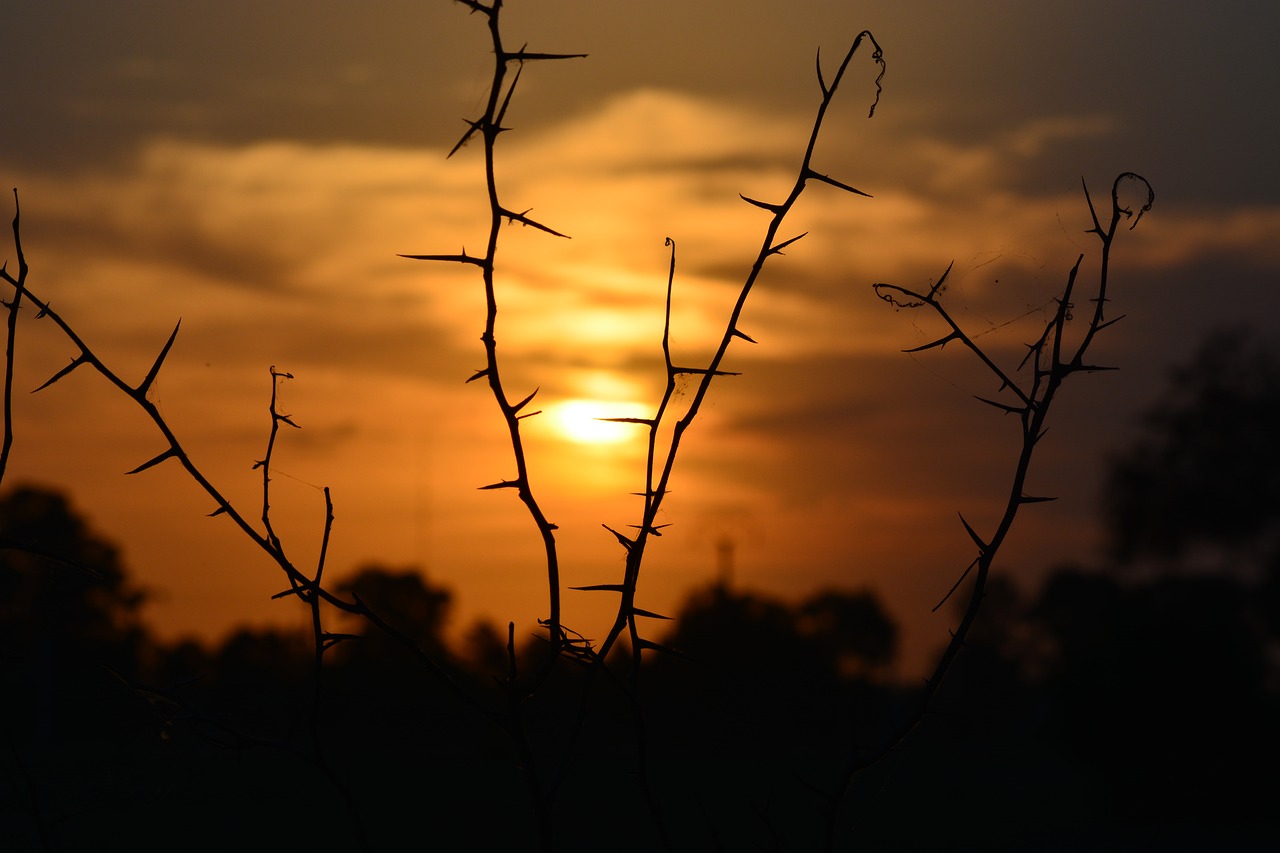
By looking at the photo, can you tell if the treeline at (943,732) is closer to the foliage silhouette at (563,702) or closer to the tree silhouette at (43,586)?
the foliage silhouette at (563,702)

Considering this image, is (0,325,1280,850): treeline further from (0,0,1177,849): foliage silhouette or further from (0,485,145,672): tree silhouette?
(0,485,145,672): tree silhouette

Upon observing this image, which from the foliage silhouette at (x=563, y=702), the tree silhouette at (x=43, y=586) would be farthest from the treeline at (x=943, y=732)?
the tree silhouette at (x=43, y=586)

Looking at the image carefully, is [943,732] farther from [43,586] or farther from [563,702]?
[43,586]

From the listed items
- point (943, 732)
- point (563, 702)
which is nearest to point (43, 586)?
point (563, 702)

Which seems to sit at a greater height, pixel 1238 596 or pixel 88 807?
pixel 1238 596

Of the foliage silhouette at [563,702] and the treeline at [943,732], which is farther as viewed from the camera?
the treeline at [943,732]

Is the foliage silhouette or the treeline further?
the treeline

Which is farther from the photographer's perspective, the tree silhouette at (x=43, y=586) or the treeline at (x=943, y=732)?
the treeline at (x=943, y=732)

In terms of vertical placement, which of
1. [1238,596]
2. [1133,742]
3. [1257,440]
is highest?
[1257,440]

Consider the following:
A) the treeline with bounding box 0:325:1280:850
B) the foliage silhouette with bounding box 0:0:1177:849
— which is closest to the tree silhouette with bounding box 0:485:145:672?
the foliage silhouette with bounding box 0:0:1177:849

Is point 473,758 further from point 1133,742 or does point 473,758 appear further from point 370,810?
point 1133,742

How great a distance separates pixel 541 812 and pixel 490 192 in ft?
2.13

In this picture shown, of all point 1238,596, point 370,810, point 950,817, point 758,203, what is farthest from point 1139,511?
point 758,203

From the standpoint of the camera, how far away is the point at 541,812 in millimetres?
1289
